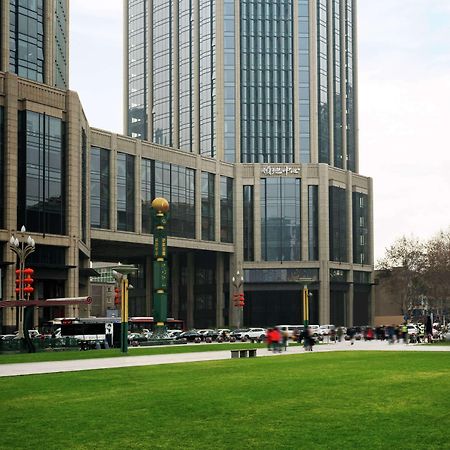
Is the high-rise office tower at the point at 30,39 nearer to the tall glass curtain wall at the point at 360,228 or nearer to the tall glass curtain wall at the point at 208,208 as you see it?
the tall glass curtain wall at the point at 208,208

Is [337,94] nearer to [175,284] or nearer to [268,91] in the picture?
[268,91]

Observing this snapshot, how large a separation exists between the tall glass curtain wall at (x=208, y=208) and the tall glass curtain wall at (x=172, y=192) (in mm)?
3306

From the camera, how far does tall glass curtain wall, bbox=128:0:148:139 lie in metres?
175

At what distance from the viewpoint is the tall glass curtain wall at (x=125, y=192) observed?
112 metres

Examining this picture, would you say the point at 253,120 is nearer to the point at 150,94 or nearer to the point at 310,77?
the point at 310,77

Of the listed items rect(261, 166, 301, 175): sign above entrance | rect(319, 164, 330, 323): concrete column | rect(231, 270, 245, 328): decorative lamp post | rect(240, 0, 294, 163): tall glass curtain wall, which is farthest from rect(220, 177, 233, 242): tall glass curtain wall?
rect(240, 0, 294, 163): tall glass curtain wall

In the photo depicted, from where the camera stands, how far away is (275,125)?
151000mm

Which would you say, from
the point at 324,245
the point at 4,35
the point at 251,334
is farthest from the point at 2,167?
the point at 324,245

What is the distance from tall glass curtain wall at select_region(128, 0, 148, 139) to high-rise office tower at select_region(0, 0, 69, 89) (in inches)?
2712

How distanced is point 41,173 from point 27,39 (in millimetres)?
19696

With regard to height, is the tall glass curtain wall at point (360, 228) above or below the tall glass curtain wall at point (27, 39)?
below

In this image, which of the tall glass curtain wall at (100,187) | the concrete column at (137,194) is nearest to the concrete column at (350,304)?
the concrete column at (137,194)

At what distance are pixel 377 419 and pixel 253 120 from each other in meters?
135

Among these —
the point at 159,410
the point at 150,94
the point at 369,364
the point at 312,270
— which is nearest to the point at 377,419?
the point at 159,410
